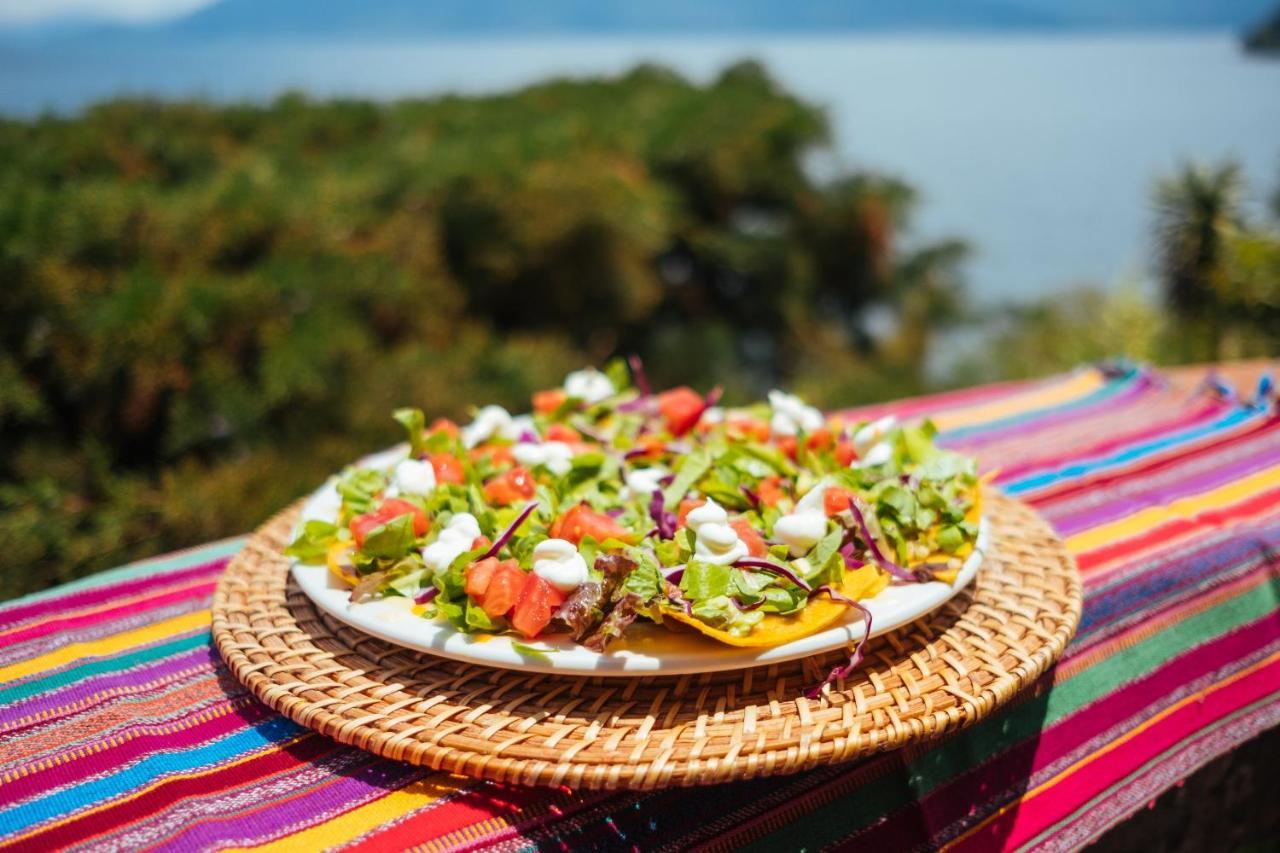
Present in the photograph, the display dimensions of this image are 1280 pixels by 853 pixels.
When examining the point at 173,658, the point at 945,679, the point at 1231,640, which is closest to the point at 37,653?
the point at 173,658

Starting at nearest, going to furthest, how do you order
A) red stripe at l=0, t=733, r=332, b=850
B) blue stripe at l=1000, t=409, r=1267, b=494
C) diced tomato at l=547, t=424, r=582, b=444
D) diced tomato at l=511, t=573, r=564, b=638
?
red stripe at l=0, t=733, r=332, b=850
diced tomato at l=511, t=573, r=564, b=638
diced tomato at l=547, t=424, r=582, b=444
blue stripe at l=1000, t=409, r=1267, b=494

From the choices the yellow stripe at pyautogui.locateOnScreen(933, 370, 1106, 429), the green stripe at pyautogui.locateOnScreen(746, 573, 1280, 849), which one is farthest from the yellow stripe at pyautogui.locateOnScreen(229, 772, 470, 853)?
the yellow stripe at pyautogui.locateOnScreen(933, 370, 1106, 429)

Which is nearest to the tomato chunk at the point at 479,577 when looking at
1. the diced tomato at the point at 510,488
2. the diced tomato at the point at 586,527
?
the diced tomato at the point at 586,527

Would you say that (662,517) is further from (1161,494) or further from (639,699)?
(1161,494)

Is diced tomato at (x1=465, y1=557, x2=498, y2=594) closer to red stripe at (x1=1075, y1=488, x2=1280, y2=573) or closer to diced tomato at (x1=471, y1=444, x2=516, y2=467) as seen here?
diced tomato at (x1=471, y1=444, x2=516, y2=467)

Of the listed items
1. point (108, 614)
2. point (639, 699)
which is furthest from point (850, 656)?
point (108, 614)

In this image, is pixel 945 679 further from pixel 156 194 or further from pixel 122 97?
pixel 122 97
